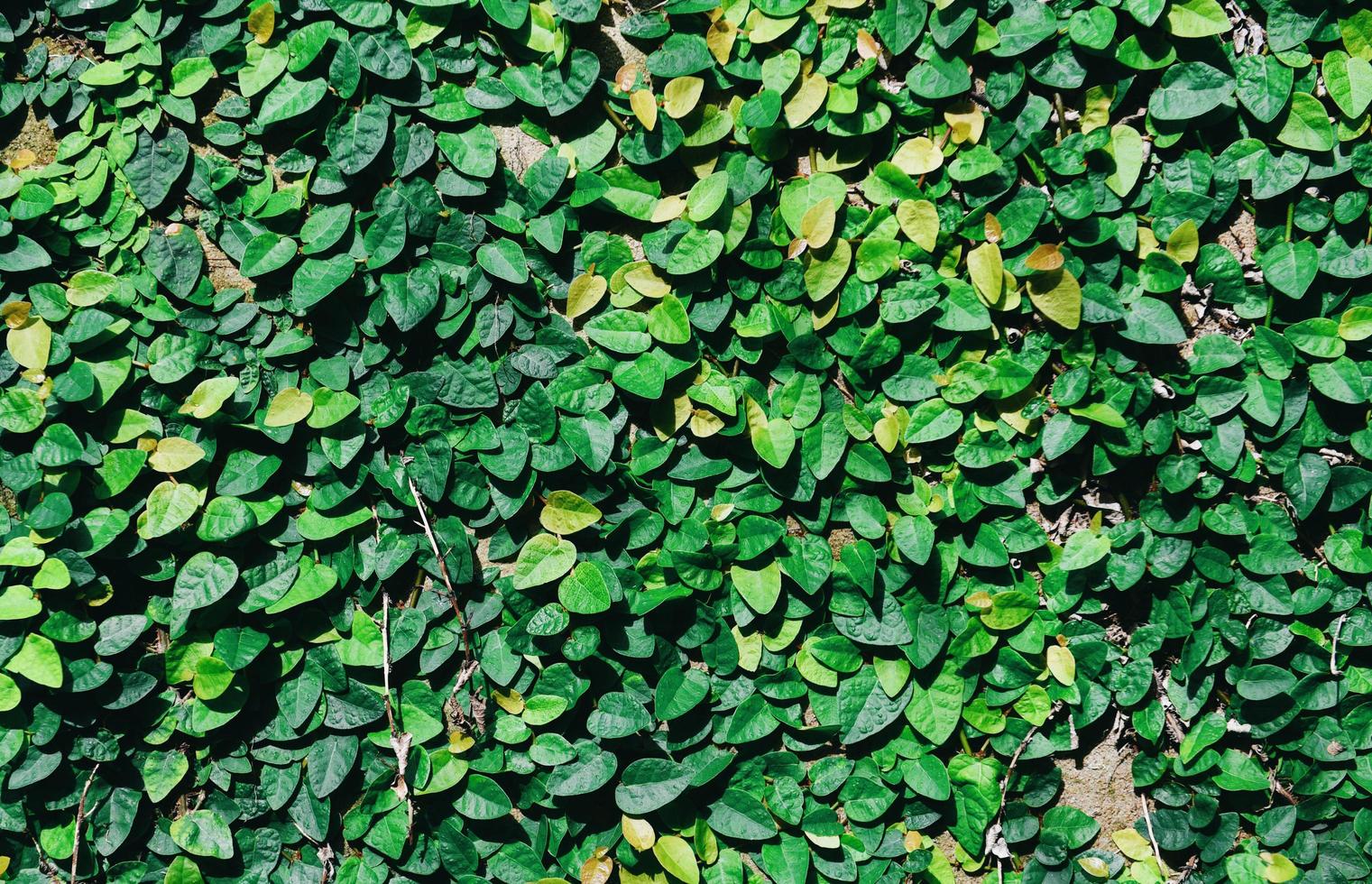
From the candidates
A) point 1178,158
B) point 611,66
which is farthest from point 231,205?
point 1178,158

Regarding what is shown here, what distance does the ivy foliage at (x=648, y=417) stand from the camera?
1.78 meters

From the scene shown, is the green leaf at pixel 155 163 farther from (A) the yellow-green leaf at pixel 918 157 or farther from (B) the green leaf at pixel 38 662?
(A) the yellow-green leaf at pixel 918 157

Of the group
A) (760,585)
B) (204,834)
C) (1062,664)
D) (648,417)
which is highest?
(648,417)

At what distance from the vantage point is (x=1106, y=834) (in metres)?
2.06

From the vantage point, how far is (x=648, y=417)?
1879 mm

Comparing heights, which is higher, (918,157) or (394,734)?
(918,157)

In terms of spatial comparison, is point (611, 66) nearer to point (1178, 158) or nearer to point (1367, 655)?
point (1178, 158)

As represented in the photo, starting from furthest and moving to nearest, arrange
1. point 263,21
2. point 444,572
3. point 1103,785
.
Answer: point 1103,785 → point 444,572 → point 263,21

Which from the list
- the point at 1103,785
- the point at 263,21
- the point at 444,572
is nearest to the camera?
the point at 263,21

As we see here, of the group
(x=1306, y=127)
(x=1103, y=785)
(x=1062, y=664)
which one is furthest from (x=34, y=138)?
(x=1103, y=785)

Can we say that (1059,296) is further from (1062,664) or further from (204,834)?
(204,834)

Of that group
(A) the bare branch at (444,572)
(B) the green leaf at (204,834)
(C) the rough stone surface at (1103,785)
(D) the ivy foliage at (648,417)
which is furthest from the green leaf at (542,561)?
(C) the rough stone surface at (1103,785)

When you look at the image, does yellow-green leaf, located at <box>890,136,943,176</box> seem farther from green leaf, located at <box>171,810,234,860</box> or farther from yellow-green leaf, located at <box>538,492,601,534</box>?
green leaf, located at <box>171,810,234,860</box>

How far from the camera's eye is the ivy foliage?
1777mm
